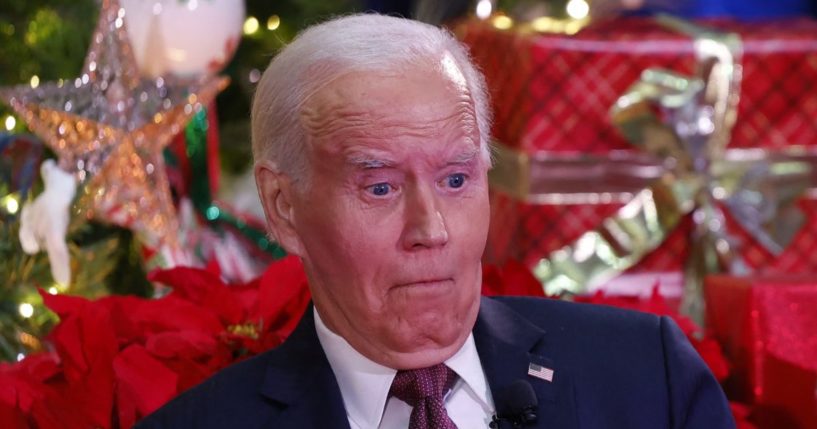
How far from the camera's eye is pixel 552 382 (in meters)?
1.44

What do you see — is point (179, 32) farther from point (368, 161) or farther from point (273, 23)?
point (368, 161)

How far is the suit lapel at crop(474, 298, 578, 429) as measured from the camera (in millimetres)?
1414

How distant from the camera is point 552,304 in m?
1.54

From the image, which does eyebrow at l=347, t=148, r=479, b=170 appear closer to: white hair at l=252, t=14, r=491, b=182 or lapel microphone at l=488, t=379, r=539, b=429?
white hair at l=252, t=14, r=491, b=182

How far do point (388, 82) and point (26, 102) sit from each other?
915 millimetres

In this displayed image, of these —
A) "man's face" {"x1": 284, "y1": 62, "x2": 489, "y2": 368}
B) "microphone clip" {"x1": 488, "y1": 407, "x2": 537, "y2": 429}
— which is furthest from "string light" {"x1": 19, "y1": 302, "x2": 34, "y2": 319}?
"microphone clip" {"x1": 488, "y1": 407, "x2": 537, "y2": 429}

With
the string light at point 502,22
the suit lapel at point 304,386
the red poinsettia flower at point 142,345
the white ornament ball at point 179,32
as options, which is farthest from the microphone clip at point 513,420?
the string light at point 502,22

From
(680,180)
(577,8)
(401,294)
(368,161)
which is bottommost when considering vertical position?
(680,180)

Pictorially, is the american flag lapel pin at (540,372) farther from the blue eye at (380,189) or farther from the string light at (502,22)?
the string light at (502,22)

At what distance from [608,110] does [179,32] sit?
729 millimetres

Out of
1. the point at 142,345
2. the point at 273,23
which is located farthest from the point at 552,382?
the point at 273,23

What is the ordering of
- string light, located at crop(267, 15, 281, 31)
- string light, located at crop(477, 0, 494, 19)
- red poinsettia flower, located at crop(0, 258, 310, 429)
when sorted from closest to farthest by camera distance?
red poinsettia flower, located at crop(0, 258, 310, 429) → string light, located at crop(477, 0, 494, 19) → string light, located at crop(267, 15, 281, 31)

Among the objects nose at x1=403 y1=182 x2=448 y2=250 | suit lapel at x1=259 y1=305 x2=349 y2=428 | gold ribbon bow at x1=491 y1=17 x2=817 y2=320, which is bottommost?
gold ribbon bow at x1=491 y1=17 x2=817 y2=320

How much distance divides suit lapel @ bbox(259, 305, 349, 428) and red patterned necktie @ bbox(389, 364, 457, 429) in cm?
7
